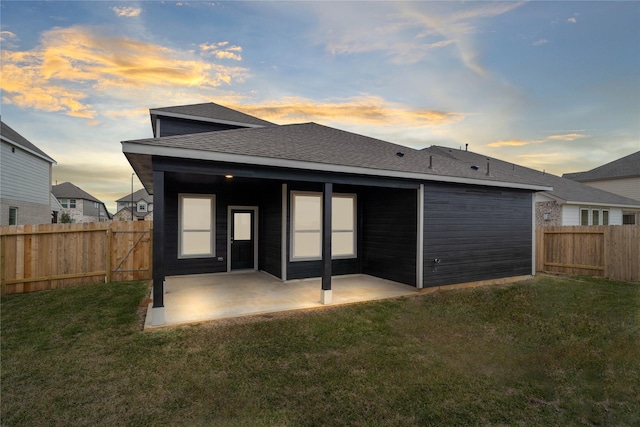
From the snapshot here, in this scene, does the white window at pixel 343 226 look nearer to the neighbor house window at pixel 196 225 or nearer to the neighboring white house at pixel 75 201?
the neighbor house window at pixel 196 225

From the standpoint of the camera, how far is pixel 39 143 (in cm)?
1653

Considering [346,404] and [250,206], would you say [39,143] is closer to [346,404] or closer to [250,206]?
[250,206]

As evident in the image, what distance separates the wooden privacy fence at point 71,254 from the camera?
22.7 feet

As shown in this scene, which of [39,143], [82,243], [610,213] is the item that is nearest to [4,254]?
[82,243]

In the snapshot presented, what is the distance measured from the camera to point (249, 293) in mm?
6867

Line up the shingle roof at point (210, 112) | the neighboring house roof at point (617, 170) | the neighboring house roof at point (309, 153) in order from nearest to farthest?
the neighboring house roof at point (309, 153) → the shingle roof at point (210, 112) → the neighboring house roof at point (617, 170)

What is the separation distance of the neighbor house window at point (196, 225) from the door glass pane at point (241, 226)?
693mm

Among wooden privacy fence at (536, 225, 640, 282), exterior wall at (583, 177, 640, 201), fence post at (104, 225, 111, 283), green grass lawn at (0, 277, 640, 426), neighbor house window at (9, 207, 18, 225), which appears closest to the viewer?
green grass lawn at (0, 277, 640, 426)

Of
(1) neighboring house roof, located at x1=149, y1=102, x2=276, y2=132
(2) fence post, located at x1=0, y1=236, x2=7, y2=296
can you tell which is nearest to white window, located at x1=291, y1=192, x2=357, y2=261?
(1) neighboring house roof, located at x1=149, y1=102, x2=276, y2=132

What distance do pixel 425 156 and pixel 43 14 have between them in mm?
10374

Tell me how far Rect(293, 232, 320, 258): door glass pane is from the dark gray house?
0.03 m

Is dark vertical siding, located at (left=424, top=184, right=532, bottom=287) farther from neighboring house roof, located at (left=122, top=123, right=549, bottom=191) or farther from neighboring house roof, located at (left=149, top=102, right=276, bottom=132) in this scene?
neighboring house roof, located at (left=149, top=102, right=276, bottom=132)

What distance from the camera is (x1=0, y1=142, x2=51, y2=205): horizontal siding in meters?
12.5

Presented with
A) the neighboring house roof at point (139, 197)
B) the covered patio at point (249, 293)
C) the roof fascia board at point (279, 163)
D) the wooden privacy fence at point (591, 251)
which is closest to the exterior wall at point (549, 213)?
the wooden privacy fence at point (591, 251)
